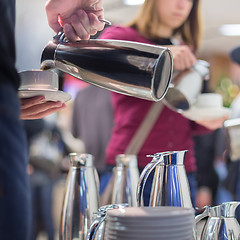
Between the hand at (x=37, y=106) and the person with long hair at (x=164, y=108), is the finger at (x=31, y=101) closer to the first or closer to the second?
the hand at (x=37, y=106)

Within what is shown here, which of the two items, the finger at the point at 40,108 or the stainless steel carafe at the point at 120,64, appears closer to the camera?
the stainless steel carafe at the point at 120,64

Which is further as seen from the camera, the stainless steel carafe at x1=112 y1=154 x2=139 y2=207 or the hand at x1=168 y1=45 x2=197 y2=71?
the hand at x1=168 y1=45 x2=197 y2=71

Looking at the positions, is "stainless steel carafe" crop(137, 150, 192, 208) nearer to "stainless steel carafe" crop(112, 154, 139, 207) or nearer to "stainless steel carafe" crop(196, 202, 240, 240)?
"stainless steel carafe" crop(196, 202, 240, 240)

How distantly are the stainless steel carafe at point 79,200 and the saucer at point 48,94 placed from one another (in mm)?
103

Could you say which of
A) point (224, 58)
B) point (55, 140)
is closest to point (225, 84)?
point (224, 58)

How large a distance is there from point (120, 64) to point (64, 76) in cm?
16

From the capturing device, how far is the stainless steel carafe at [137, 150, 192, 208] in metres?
0.57

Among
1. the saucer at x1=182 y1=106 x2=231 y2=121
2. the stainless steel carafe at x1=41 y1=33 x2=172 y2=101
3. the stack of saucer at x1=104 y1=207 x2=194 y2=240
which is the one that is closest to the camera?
the stack of saucer at x1=104 y1=207 x2=194 y2=240

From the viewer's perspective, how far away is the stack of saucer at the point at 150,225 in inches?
16.8

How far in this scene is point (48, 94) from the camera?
0.62m

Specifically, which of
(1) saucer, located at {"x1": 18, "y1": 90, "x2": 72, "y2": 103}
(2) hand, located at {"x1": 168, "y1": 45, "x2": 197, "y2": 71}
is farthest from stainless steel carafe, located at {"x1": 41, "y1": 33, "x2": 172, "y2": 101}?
(2) hand, located at {"x1": 168, "y1": 45, "x2": 197, "y2": 71}

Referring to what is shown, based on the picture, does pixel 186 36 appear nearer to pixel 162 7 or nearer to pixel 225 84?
pixel 162 7

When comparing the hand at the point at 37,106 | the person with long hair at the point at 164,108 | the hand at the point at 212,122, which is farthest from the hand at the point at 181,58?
the hand at the point at 37,106

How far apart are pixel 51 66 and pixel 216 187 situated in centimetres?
273
